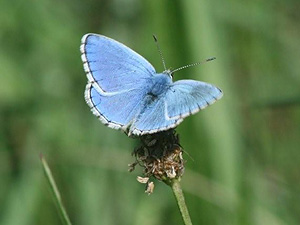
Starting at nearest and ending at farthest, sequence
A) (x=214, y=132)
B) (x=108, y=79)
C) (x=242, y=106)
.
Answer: (x=108, y=79)
(x=214, y=132)
(x=242, y=106)

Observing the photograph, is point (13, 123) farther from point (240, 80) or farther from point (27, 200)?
point (240, 80)

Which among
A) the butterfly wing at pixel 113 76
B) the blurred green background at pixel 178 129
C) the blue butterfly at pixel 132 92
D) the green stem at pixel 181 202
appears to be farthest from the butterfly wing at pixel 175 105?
the blurred green background at pixel 178 129

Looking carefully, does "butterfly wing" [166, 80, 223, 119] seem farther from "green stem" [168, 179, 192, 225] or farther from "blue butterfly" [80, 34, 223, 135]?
"green stem" [168, 179, 192, 225]

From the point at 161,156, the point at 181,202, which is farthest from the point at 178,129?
the point at 181,202

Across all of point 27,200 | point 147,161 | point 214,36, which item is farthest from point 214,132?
point 147,161

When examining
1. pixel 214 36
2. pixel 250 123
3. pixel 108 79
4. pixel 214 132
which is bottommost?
pixel 250 123

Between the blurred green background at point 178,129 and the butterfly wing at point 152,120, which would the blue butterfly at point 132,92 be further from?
the blurred green background at point 178,129

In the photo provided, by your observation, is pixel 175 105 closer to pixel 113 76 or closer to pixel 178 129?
pixel 113 76
